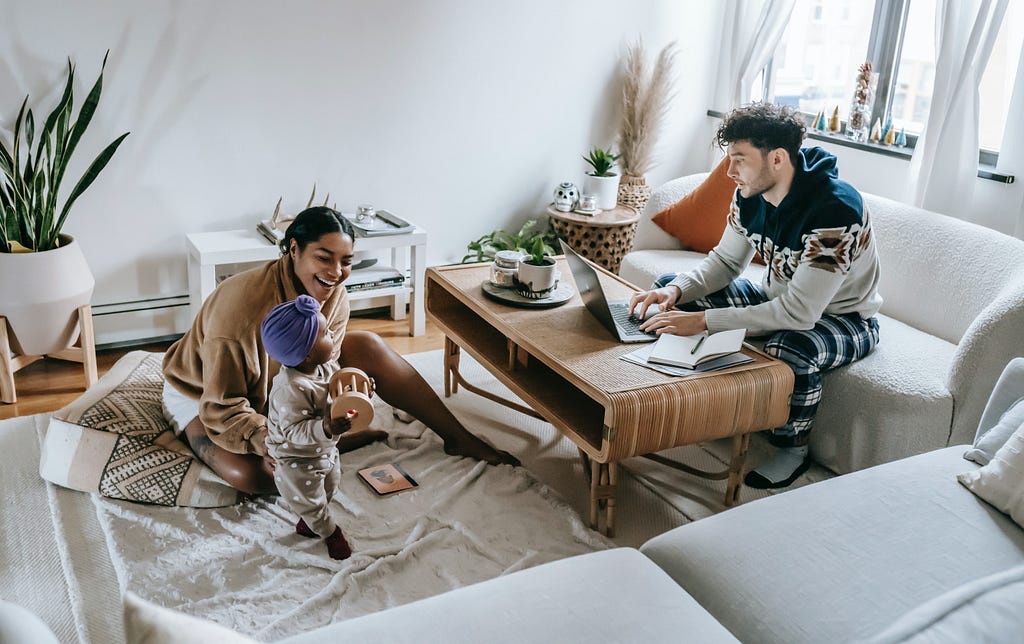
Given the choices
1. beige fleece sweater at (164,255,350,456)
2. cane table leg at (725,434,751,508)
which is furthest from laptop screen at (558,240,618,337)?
beige fleece sweater at (164,255,350,456)

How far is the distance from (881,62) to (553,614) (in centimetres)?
321

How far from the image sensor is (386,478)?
2451mm

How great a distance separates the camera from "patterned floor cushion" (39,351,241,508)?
228cm

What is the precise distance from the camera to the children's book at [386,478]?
2.40 m

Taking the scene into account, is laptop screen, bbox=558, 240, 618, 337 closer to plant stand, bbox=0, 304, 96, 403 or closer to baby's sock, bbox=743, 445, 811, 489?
baby's sock, bbox=743, 445, 811, 489

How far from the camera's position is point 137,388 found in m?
2.58

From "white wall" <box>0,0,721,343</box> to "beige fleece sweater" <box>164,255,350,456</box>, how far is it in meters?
1.21

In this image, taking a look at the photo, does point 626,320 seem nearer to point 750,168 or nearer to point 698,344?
point 698,344

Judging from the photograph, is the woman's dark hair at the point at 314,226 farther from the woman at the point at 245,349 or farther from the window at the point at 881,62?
the window at the point at 881,62

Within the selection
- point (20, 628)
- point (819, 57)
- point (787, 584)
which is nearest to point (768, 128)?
point (787, 584)

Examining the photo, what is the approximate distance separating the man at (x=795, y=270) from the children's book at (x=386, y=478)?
811 mm

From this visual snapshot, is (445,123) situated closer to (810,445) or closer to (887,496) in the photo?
(810,445)

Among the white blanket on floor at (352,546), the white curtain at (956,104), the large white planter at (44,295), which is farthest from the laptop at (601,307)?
the large white planter at (44,295)

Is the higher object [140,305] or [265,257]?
[265,257]
